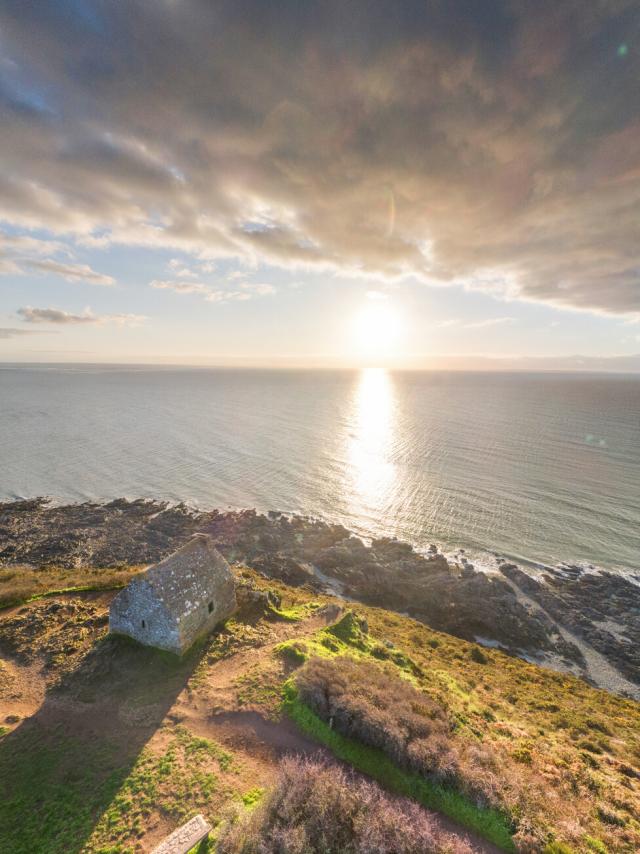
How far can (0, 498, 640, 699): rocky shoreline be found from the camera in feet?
103

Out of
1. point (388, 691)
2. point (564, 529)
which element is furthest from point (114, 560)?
point (564, 529)

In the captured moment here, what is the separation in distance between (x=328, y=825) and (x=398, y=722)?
4.87 meters

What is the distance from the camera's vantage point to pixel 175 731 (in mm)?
14156

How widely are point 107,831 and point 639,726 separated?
1103 inches

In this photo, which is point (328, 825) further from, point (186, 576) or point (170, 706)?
point (186, 576)

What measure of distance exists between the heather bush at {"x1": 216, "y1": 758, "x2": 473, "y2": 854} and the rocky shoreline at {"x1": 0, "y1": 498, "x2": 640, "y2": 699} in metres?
25.7

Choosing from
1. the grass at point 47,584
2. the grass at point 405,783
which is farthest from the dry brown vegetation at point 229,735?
the grass at point 47,584

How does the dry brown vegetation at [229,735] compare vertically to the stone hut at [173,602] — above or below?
below

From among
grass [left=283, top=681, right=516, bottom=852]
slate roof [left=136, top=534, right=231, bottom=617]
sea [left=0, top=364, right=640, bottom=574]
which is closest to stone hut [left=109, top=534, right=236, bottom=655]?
slate roof [left=136, top=534, right=231, bottom=617]

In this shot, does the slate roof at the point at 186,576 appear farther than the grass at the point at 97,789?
Yes

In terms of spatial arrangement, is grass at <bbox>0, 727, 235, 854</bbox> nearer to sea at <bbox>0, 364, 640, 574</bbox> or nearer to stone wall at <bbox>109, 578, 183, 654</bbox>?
stone wall at <bbox>109, 578, 183, 654</bbox>

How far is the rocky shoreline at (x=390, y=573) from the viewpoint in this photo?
103ft

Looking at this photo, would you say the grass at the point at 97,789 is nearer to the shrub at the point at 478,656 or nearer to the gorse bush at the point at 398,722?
the gorse bush at the point at 398,722

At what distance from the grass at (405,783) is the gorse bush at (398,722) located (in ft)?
0.71
